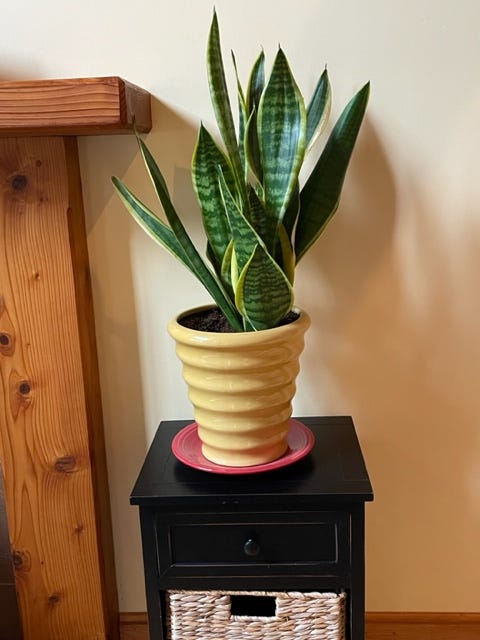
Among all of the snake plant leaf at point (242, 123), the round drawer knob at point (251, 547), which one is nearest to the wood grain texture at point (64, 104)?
the snake plant leaf at point (242, 123)

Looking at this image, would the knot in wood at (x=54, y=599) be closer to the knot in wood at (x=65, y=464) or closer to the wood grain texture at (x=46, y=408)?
the wood grain texture at (x=46, y=408)

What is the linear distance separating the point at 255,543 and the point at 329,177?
65 cm

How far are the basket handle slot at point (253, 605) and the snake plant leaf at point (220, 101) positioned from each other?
0.74 metres

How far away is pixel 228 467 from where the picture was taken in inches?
45.7

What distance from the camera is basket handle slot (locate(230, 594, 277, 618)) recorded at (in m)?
1.22

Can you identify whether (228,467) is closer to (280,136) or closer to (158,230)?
(158,230)

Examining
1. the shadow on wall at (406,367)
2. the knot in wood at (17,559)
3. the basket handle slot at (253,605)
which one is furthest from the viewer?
the knot in wood at (17,559)

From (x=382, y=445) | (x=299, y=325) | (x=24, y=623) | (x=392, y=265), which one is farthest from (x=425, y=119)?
(x=24, y=623)

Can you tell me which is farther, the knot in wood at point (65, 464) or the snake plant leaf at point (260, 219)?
the knot in wood at point (65, 464)

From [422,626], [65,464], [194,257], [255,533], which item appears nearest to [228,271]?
[194,257]

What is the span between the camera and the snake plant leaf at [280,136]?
3.47 ft

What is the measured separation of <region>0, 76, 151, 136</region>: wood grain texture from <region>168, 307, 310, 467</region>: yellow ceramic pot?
0.36 m

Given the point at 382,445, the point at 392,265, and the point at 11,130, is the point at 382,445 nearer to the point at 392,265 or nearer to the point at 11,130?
the point at 392,265

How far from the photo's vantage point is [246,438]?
44.9 inches
